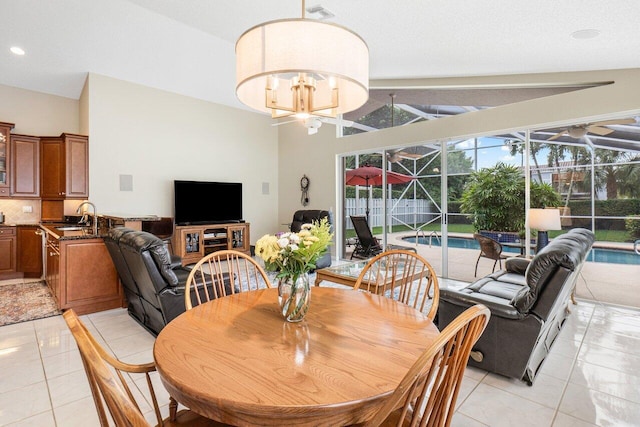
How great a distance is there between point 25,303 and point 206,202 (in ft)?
10.5

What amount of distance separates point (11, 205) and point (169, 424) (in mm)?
6524

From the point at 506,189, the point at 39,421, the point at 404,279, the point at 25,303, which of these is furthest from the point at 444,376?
the point at 25,303

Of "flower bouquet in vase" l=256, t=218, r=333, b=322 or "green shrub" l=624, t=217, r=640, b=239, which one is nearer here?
"flower bouquet in vase" l=256, t=218, r=333, b=322

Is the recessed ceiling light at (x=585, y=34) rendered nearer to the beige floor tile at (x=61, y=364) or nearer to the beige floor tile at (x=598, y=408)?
the beige floor tile at (x=598, y=408)

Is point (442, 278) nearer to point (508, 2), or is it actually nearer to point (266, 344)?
point (508, 2)

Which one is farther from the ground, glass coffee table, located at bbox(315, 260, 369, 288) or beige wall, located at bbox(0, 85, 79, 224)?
beige wall, located at bbox(0, 85, 79, 224)

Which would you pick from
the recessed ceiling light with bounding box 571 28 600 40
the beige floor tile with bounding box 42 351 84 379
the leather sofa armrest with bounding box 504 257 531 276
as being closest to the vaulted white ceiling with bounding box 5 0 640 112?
the recessed ceiling light with bounding box 571 28 600 40

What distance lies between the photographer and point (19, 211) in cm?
562

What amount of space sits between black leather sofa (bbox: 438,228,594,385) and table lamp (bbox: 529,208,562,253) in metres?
1.36

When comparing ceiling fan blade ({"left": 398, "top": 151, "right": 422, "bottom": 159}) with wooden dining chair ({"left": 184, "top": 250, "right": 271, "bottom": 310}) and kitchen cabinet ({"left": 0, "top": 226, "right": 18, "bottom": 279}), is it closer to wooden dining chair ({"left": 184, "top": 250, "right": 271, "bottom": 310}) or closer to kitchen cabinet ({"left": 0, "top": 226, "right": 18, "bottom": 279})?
wooden dining chair ({"left": 184, "top": 250, "right": 271, "bottom": 310})

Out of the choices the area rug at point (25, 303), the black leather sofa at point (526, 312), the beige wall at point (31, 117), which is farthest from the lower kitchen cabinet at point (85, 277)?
the black leather sofa at point (526, 312)

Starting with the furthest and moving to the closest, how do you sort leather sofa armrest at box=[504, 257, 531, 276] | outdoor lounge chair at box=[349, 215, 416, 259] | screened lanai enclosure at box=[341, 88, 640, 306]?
outdoor lounge chair at box=[349, 215, 416, 259] → screened lanai enclosure at box=[341, 88, 640, 306] → leather sofa armrest at box=[504, 257, 531, 276]

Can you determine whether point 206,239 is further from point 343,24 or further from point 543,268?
point 543,268

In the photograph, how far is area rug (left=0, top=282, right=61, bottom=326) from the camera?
348 centimetres
